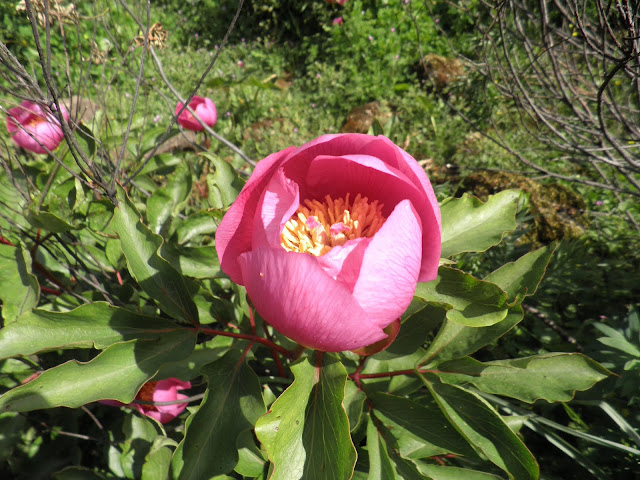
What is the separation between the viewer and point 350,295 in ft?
2.07

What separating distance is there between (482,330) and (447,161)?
231cm

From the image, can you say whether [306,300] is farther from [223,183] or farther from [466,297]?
[223,183]

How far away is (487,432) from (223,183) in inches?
32.6

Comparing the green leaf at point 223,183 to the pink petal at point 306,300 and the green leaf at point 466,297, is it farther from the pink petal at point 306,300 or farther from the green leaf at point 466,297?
the green leaf at point 466,297

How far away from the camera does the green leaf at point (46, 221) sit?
2.93 feet

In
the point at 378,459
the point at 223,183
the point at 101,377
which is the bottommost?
the point at 378,459

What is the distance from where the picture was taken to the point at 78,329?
0.86 m

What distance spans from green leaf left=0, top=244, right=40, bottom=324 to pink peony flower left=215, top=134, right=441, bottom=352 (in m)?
0.52

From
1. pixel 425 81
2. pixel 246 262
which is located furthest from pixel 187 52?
pixel 246 262

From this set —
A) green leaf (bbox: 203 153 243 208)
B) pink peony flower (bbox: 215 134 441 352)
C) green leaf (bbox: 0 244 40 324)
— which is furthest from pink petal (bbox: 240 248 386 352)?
green leaf (bbox: 0 244 40 324)

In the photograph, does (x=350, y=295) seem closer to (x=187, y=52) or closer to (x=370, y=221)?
(x=370, y=221)

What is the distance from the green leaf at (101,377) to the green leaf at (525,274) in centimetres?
72

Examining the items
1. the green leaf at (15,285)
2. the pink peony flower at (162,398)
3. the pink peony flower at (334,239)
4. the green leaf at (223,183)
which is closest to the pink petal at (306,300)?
the pink peony flower at (334,239)

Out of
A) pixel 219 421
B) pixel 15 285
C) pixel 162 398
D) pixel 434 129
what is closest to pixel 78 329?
pixel 15 285
